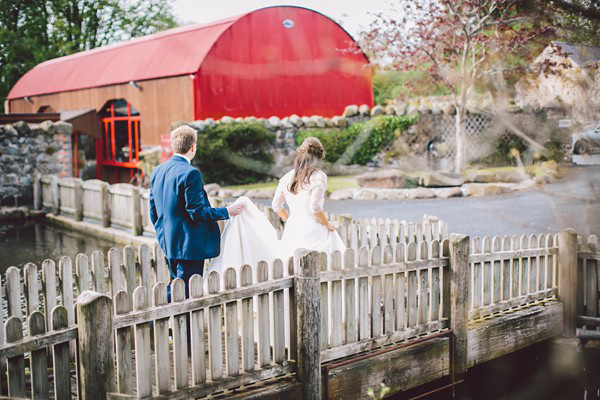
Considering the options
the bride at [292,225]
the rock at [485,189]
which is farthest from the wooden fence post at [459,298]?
the rock at [485,189]

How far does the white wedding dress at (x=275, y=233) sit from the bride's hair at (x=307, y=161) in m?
0.05

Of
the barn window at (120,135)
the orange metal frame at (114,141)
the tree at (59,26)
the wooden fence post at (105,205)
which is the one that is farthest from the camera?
the tree at (59,26)

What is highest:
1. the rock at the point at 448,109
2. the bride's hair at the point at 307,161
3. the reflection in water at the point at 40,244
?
the rock at the point at 448,109

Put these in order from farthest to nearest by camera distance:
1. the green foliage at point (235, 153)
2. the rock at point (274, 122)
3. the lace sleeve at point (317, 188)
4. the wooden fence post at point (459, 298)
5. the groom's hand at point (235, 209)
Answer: the rock at point (274, 122), the green foliage at point (235, 153), the lace sleeve at point (317, 188), the wooden fence post at point (459, 298), the groom's hand at point (235, 209)

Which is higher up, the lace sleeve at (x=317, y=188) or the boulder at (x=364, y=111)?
the boulder at (x=364, y=111)

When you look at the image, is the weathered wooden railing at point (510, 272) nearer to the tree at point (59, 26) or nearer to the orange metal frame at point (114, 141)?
the orange metal frame at point (114, 141)

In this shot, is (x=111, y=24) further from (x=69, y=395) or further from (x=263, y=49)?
(x=69, y=395)

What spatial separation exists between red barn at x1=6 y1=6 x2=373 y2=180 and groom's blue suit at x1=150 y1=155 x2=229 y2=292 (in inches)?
619

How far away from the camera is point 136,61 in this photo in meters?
23.9

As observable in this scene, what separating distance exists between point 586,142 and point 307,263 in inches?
86.1

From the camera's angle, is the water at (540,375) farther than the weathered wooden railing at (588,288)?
No

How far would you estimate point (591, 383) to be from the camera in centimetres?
634

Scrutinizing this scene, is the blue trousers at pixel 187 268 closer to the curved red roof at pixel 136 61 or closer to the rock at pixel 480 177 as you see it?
the rock at pixel 480 177

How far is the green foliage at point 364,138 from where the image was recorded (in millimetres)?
21531
